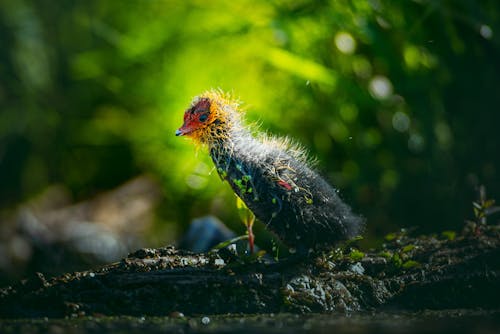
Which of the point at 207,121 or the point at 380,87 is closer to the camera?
the point at 207,121

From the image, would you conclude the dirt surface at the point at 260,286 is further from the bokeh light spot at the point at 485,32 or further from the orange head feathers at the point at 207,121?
the bokeh light spot at the point at 485,32

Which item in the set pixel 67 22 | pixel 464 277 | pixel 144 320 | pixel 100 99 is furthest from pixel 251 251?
pixel 67 22

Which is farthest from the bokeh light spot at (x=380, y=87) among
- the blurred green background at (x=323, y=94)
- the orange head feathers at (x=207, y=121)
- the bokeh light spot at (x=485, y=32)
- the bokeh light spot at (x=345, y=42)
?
the orange head feathers at (x=207, y=121)

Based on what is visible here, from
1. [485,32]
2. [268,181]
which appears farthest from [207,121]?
[485,32]

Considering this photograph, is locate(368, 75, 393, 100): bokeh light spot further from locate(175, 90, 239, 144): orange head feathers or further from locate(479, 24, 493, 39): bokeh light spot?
locate(175, 90, 239, 144): orange head feathers

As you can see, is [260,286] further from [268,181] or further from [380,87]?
[380,87]

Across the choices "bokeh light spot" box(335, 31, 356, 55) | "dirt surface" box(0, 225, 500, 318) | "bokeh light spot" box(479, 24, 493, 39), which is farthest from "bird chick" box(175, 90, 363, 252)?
"bokeh light spot" box(335, 31, 356, 55)
